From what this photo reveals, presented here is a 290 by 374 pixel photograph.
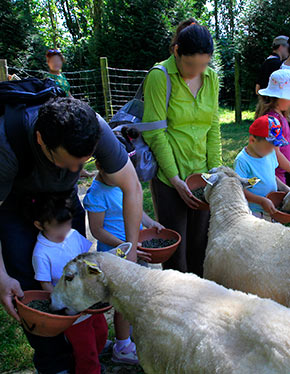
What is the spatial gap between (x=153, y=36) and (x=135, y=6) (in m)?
→ 1.25

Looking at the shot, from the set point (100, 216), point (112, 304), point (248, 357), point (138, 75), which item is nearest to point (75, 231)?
point (100, 216)

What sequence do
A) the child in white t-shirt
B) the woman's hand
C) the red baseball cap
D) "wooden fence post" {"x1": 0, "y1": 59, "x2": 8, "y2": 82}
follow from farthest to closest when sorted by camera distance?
1. "wooden fence post" {"x1": 0, "y1": 59, "x2": 8, "y2": 82}
2. the red baseball cap
3. the woman's hand
4. the child in white t-shirt

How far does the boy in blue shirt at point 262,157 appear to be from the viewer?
3352 millimetres

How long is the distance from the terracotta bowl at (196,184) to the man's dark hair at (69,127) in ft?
5.07

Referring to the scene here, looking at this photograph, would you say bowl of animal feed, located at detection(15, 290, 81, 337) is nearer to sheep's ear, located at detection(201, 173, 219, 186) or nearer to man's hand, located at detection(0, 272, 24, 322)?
man's hand, located at detection(0, 272, 24, 322)

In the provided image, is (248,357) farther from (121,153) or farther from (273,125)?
(273,125)

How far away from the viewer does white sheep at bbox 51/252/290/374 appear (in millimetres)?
1589

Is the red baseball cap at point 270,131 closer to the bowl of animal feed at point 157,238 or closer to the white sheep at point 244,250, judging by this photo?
the white sheep at point 244,250

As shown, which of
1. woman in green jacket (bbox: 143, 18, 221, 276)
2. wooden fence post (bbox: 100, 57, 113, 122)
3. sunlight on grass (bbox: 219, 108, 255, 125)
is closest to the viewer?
woman in green jacket (bbox: 143, 18, 221, 276)

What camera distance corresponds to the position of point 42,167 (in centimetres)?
208

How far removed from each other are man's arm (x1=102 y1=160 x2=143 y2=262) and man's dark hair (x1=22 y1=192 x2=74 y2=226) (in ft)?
1.23

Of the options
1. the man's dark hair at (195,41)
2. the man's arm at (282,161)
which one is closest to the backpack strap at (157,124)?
the man's dark hair at (195,41)

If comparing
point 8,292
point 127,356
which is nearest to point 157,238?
point 127,356

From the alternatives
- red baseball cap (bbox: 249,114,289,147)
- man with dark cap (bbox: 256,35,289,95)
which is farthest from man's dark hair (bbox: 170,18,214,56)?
man with dark cap (bbox: 256,35,289,95)
